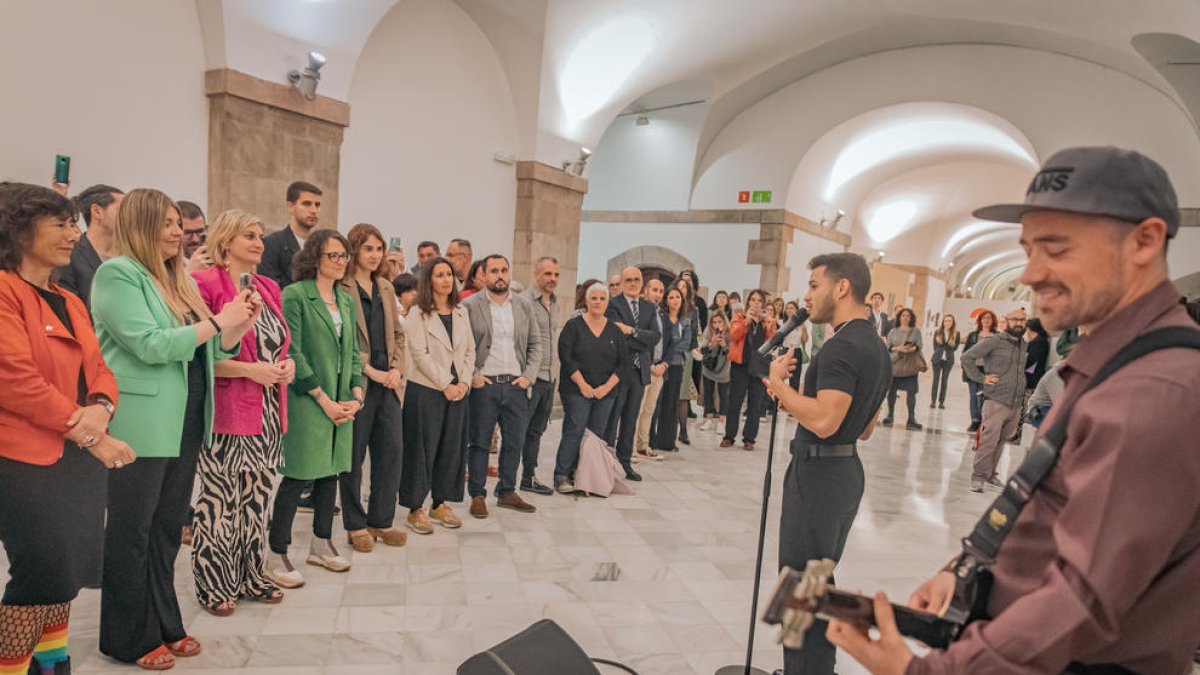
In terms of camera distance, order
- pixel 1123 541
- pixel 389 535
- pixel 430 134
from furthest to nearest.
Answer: pixel 430 134 → pixel 389 535 → pixel 1123 541

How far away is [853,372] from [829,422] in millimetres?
201

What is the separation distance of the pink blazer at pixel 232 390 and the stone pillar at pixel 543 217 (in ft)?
19.6

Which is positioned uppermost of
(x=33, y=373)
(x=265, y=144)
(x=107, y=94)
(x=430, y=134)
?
(x=430, y=134)

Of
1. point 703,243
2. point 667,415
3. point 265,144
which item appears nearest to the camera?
point 265,144

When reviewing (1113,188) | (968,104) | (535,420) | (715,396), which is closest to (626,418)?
(535,420)

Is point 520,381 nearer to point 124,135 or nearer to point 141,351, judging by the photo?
point 141,351

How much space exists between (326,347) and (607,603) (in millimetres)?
1963

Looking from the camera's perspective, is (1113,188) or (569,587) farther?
(569,587)

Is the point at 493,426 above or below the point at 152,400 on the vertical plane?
below

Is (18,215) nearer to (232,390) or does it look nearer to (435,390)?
(232,390)

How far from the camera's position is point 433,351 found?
13.9 feet

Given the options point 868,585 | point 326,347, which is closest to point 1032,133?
point 868,585

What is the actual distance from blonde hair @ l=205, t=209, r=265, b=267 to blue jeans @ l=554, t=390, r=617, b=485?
2.92 meters

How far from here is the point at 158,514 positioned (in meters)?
2.66
